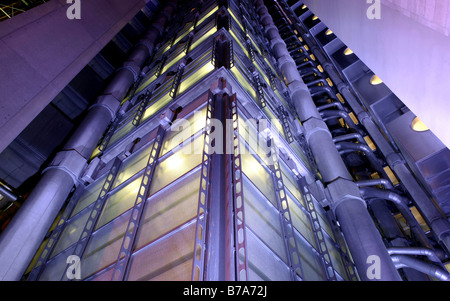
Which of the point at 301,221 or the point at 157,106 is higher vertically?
the point at 157,106

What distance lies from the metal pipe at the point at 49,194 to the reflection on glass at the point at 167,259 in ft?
13.7

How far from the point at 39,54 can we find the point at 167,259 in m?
8.76

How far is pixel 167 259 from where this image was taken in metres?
5.11

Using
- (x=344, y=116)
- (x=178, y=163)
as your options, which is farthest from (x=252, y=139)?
(x=344, y=116)

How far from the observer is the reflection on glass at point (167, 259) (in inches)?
189

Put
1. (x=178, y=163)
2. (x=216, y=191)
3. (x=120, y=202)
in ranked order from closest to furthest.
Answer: (x=216, y=191)
(x=178, y=163)
(x=120, y=202)

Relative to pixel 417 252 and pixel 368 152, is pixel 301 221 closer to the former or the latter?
pixel 417 252

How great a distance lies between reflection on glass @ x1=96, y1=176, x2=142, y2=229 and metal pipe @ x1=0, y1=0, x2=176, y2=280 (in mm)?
1968

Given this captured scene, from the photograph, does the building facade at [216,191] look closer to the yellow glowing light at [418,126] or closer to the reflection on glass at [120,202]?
the reflection on glass at [120,202]

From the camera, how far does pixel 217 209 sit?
5.08m

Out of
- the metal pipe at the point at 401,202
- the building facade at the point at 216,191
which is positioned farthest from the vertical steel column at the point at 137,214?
the metal pipe at the point at 401,202
